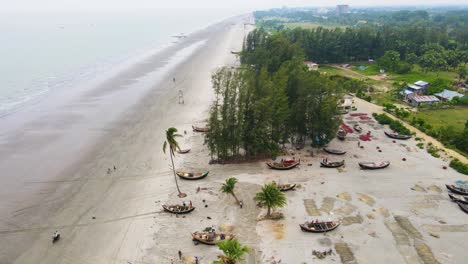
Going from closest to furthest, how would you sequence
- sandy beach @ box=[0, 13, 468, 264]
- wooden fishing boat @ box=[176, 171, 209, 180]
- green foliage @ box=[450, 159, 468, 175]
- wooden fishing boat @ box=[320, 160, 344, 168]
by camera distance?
sandy beach @ box=[0, 13, 468, 264]
wooden fishing boat @ box=[176, 171, 209, 180]
green foliage @ box=[450, 159, 468, 175]
wooden fishing boat @ box=[320, 160, 344, 168]

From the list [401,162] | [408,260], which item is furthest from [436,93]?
[408,260]

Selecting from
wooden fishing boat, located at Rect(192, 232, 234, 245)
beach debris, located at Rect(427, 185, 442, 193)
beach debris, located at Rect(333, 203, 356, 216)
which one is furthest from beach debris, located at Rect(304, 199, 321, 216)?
beach debris, located at Rect(427, 185, 442, 193)

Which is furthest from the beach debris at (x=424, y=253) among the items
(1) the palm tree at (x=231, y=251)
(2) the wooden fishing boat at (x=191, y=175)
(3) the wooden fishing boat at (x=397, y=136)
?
(3) the wooden fishing boat at (x=397, y=136)

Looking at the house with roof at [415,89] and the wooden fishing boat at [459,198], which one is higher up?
the house with roof at [415,89]

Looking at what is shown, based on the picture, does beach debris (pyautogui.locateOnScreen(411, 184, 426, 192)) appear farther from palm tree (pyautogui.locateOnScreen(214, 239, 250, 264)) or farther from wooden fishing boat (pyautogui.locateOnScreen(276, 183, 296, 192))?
palm tree (pyautogui.locateOnScreen(214, 239, 250, 264))

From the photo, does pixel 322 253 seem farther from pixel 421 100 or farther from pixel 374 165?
pixel 421 100

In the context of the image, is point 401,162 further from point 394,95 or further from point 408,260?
point 394,95

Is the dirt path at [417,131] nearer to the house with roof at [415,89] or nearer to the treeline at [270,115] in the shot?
the house with roof at [415,89]
